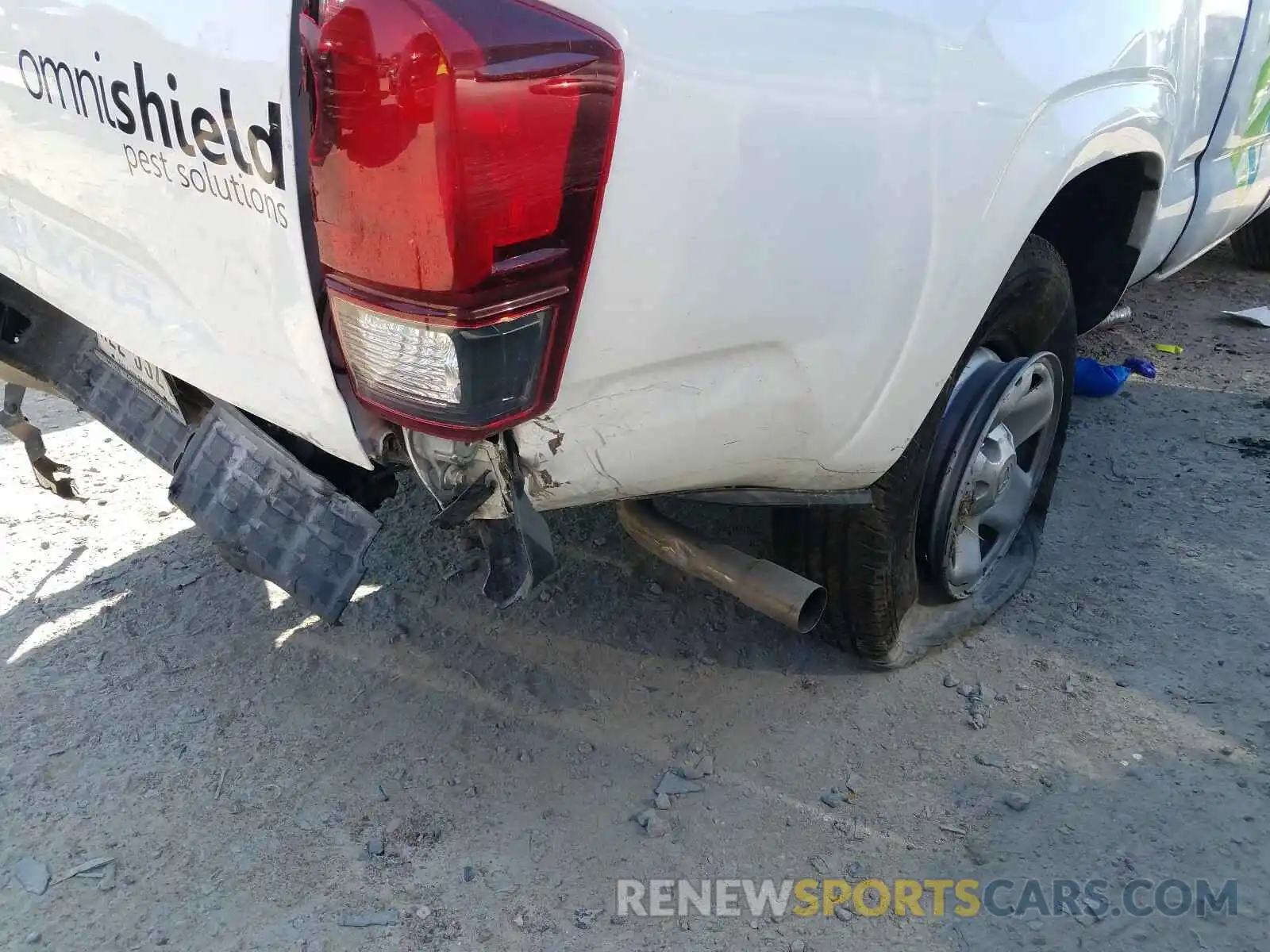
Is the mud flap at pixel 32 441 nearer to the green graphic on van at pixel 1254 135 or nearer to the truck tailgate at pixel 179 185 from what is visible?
the truck tailgate at pixel 179 185

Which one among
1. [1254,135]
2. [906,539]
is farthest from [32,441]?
[1254,135]

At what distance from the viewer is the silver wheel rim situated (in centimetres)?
239

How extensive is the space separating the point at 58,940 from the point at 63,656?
90 centimetres

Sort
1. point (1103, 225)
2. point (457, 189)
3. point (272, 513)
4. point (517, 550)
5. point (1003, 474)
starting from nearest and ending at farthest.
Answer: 1. point (457, 189)
2. point (517, 550)
3. point (272, 513)
4. point (1003, 474)
5. point (1103, 225)

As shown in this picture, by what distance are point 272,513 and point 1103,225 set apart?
2.24 m

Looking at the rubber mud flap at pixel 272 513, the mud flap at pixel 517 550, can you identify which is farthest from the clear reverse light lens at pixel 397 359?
the rubber mud flap at pixel 272 513

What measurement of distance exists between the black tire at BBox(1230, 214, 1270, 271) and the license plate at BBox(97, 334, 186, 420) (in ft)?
16.7

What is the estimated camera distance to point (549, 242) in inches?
53.5

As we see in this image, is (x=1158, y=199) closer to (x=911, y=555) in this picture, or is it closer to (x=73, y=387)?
(x=911, y=555)

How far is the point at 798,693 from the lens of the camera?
2461 mm

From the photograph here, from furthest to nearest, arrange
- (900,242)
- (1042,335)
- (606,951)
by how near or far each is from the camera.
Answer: (1042,335)
(606,951)
(900,242)

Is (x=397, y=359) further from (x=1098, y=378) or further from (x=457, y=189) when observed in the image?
(x=1098, y=378)

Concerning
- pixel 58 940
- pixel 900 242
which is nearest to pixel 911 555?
pixel 900 242

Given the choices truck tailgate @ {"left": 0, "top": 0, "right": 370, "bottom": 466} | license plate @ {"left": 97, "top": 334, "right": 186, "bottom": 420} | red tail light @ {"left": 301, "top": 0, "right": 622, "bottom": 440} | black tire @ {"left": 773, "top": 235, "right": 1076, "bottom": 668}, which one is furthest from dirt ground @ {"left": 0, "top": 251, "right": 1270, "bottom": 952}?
red tail light @ {"left": 301, "top": 0, "right": 622, "bottom": 440}
